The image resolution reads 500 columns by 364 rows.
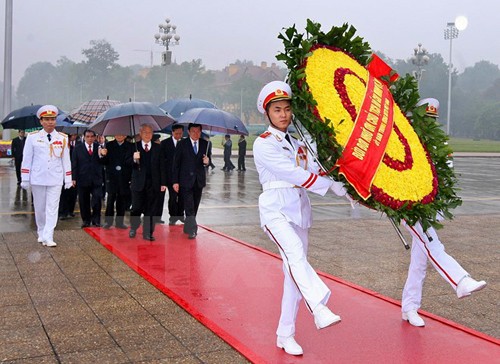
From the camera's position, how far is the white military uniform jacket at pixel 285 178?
4.23 meters

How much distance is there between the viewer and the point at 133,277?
6551 millimetres

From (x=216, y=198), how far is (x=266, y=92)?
34.9 ft

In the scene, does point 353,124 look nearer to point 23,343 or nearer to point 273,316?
point 273,316

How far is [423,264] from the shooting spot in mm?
4938

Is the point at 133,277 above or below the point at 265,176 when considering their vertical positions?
below

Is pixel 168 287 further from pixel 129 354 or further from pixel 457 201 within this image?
pixel 457 201

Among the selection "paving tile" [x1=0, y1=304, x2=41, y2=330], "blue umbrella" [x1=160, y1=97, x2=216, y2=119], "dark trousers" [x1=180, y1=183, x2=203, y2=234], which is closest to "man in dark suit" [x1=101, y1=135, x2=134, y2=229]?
"dark trousers" [x1=180, y1=183, x2=203, y2=234]

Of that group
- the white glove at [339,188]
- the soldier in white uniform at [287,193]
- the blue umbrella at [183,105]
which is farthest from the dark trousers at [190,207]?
the white glove at [339,188]

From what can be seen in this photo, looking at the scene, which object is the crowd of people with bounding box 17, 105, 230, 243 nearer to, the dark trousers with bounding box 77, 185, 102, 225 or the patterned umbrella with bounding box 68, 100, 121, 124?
the dark trousers with bounding box 77, 185, 102, 225

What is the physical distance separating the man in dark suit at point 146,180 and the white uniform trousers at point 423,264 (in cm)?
479

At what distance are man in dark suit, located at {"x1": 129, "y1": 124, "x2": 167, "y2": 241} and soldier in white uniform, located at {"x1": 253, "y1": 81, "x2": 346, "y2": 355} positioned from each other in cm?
476

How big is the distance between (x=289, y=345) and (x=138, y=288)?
223 cm

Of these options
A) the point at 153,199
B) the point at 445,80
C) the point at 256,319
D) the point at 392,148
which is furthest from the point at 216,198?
the point at 445,80

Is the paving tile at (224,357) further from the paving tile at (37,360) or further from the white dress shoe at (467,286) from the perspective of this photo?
the white dress shoe at (467,286)
